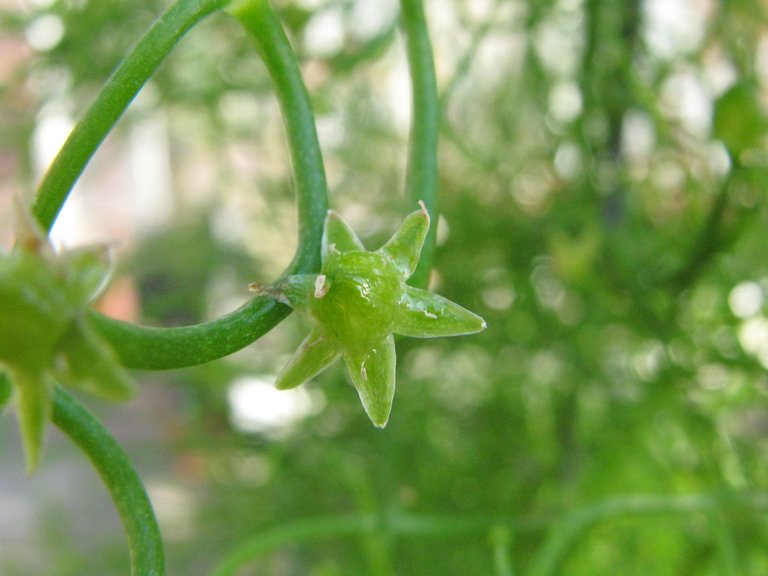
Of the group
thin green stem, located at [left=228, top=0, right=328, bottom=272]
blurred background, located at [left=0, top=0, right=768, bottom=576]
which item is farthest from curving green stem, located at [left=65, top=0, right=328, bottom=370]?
blurred background, located at [left=0, top=0, right=768, bottom=576]

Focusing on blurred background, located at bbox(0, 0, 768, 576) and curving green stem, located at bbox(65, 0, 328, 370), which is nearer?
curving green stem, located at bbox(65, 0, 328, 370)

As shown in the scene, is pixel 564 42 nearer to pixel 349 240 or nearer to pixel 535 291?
pixel 535 291

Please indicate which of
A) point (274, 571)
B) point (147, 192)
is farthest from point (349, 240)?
point (147, 192)

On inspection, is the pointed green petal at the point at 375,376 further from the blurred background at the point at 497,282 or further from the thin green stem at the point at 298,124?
the blurred background at the point at 497,282

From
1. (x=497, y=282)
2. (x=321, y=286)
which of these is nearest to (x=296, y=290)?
(x=321, y=286)

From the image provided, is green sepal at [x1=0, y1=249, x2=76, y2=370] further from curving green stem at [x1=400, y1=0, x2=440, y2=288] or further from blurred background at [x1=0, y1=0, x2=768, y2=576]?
blurred background at [x1=0, y1=0, x2=768, y2=576]

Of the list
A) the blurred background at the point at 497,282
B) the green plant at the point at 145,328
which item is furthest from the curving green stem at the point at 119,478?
the blurred background at the point at 497,282
